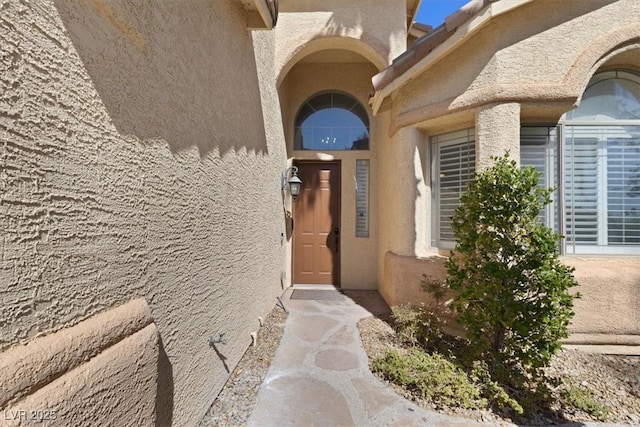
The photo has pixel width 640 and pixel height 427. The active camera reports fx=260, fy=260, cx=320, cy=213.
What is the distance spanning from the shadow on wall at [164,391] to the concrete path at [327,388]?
38.8 inches

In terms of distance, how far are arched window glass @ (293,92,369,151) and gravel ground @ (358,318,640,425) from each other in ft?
16.8

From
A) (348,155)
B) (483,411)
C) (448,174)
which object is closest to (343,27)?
(348,155)

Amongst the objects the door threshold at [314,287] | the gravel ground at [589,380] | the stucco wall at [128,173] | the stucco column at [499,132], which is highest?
the stucco column at [499,132]

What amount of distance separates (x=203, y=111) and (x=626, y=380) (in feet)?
20.9

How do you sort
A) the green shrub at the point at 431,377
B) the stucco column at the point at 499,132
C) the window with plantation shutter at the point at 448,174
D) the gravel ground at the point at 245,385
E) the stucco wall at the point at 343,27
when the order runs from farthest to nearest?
the stucco wall at the point at 343,27, the window with plantation shutter at the point at 448,174, the stucco column at the point at 499,132, the green shrub at the point at 431,377, the gravel ground at the point at 245,385

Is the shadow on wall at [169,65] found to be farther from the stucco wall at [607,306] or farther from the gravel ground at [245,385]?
the stucco wall at [607,306]

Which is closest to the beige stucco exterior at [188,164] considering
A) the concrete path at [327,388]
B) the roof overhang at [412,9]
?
the concrete path at [327,388]

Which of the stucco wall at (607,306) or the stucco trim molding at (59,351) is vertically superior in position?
the stucco trim molding at (59,351)

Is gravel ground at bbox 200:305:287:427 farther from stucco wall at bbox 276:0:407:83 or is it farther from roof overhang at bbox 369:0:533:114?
stucco wall at bbox 276:0:407:83

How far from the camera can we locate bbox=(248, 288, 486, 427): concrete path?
9.29 feet

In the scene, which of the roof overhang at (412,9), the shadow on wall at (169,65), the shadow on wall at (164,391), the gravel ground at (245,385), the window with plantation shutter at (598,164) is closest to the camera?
the shadow on wall at (169,65)

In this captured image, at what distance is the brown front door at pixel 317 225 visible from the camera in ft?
24.7

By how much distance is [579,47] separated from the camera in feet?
13.2

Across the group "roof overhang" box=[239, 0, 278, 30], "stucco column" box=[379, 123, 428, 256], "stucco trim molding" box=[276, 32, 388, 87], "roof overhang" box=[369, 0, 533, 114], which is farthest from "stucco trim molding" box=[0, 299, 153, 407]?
"stucco trim molding" box=[276, 32, 388, 87]
